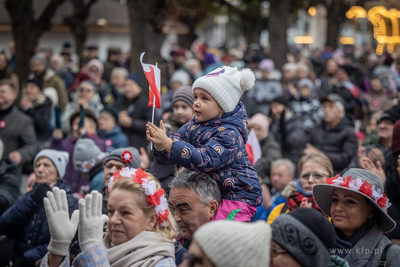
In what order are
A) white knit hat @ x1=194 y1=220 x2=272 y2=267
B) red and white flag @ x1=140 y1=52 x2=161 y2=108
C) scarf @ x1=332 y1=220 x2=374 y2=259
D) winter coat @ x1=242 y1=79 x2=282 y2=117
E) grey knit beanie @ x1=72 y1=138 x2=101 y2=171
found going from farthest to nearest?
winter coat @ x1=242 y1=79 x2=282 y2=117 < grey knit beanie @ x1=72 y1=138 x2=101 y2=171 < red and white flag @ x1=140 y1=52 x2=161 y2=108 < scarf @ x1=332 y1=220 x2=374 y2=259 < white knit hat @ x1=194 y1=220 x2=272 y2=267

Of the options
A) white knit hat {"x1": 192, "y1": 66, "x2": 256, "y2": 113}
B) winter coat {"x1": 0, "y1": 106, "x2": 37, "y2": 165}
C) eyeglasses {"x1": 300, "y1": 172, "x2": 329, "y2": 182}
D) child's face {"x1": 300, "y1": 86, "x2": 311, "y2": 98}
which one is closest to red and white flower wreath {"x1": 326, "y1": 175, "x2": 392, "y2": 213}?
white knit hat {"x1": 192, "y1": 66, "x2": 256, "y2": 113}

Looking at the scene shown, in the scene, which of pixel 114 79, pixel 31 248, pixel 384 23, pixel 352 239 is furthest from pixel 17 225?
pixel 384 23

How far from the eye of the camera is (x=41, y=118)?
7941mm

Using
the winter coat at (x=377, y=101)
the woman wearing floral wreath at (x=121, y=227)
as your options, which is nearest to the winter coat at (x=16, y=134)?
the woman wearing floral wreath at (x=121, y=227)

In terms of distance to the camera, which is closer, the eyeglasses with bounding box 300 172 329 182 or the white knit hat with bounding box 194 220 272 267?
the white knit hat with bounding box 194 220 272 267

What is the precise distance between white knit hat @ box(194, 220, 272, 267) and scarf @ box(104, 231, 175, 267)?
33.1 inches

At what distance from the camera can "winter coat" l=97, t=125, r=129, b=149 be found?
23.1ft

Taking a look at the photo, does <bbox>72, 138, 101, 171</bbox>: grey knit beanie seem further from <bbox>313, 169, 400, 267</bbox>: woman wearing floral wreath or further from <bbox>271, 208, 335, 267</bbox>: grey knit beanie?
<bbox>271, 208, 335, 267</bbox>: grey knit beanie

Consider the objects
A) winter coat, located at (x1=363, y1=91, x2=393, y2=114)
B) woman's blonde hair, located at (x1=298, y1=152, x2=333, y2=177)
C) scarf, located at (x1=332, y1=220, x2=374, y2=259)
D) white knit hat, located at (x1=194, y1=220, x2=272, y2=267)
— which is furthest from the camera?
winter coat, located at (x1=363, y1=91, x2=393, y2=114)

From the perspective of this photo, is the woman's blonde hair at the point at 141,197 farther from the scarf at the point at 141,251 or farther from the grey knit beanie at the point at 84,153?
the grey knit beanie at the point at 84,153

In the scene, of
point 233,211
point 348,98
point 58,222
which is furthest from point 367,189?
point 348,98

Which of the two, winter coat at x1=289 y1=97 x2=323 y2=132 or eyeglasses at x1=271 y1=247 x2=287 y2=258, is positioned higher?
eyeglasses at x1=271 y1=247 x2=287 y2=258

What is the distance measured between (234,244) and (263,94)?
8194 millimetres

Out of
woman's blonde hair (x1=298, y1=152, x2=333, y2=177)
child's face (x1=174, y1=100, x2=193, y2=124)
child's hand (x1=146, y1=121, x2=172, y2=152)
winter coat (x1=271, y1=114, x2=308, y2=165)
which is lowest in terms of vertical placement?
winter coat (x1=271, y1=114, x2=308, y2=165)
